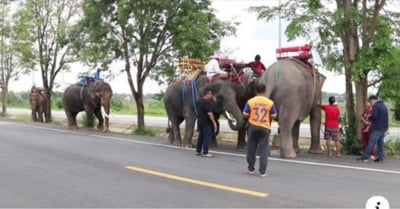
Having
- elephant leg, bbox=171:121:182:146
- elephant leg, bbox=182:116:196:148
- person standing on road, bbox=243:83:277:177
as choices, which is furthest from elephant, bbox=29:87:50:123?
person standing on road, bbox=243:83:277:177

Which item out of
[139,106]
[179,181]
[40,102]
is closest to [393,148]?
[179,181]

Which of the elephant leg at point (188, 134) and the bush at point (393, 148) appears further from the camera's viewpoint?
the elephant leg at point (188, 134)

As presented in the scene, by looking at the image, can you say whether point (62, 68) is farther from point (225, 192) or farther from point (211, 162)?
point (225, 192)

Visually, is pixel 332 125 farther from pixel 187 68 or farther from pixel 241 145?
pixel 187 68

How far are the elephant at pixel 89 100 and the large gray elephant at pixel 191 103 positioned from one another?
560cm

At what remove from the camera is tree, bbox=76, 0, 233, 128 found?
18.6 m

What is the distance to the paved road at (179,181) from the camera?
6.84m

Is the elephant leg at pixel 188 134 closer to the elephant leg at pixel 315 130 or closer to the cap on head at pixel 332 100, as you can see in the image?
the elephant leg at pixel 315 130

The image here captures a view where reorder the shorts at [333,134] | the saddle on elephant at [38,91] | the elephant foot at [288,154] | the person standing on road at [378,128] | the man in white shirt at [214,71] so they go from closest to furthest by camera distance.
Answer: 1. the person standing on road at [378,128]
2. the elephant foot at [288,154]
3. the shorts at [333,134]
4. the man in white shirt at [214,71]
5. the saddle on elephant at [38,91]

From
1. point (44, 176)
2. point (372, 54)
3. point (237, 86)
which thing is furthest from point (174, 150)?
point (372, 54)

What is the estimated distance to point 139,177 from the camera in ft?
28.3

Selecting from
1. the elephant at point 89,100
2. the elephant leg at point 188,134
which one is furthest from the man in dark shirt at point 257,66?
the elephant at point 89,100

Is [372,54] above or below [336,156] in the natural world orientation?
above

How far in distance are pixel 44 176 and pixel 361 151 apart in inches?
307
